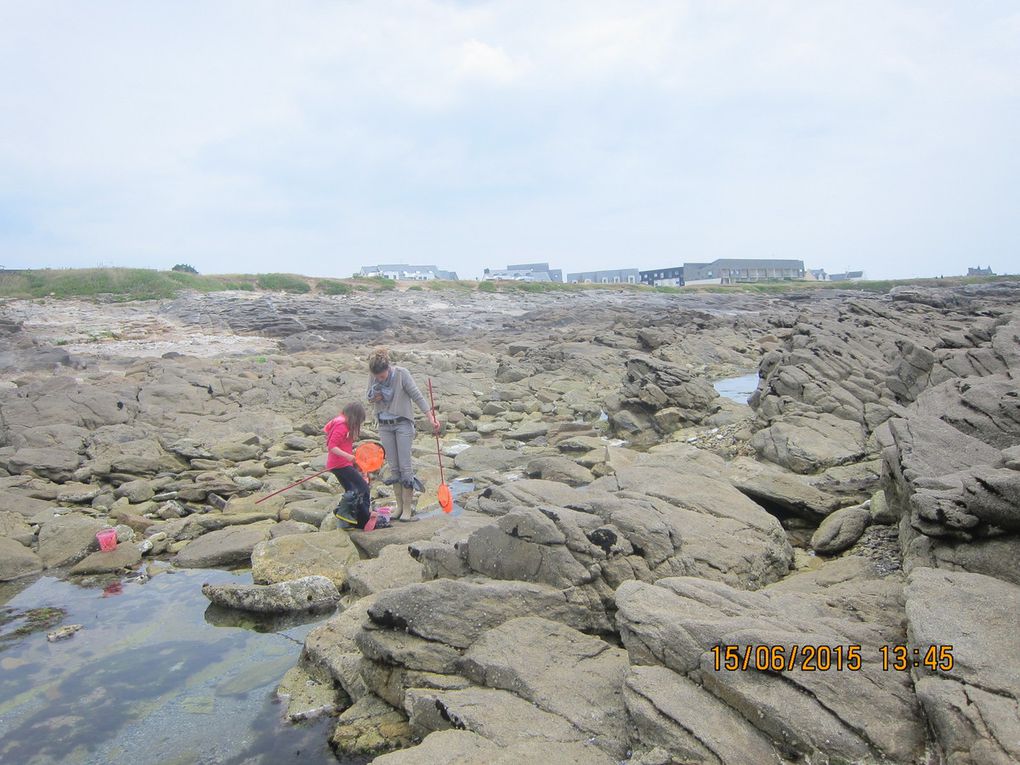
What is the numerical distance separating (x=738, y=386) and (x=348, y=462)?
18.9 metres

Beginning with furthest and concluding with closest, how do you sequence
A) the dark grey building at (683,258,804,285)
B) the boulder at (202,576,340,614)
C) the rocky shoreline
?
the dark grey building at (683,258,804,285)
the boulder at (202,576,340,614)
the rocky shoreline

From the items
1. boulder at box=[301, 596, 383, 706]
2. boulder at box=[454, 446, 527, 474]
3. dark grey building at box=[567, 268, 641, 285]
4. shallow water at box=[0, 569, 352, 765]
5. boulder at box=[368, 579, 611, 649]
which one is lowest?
shallow water at box=[0, 569, 352, 765]

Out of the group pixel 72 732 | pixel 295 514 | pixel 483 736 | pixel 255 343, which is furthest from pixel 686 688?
pixel 255 343

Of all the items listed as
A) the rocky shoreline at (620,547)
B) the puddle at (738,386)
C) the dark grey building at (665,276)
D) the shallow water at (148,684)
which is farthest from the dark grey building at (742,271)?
the shallow water at (148,684)

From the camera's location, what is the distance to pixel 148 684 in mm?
5941

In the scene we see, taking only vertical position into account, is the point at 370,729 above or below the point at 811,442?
below

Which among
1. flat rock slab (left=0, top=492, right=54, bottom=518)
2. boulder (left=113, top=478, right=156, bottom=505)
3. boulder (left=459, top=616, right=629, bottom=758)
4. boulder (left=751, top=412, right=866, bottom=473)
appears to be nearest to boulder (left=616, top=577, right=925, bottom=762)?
boulder (left=459, top=616, right=629, bottom=758)

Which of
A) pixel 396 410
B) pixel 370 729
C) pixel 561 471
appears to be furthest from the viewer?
pixel 561 471

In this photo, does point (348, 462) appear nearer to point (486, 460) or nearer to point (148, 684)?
point (148, 684)

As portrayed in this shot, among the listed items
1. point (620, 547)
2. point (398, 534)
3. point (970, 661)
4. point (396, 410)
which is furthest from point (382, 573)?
point (970, 661)

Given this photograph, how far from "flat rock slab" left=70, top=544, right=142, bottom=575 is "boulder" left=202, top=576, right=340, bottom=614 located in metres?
1.98

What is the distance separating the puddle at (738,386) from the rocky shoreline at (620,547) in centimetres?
264

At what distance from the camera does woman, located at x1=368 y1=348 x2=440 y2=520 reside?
29.6 ft

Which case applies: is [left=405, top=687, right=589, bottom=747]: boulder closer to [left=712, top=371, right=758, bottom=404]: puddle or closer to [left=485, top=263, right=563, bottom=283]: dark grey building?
[left=712, top=371, right=758, bottom=404]: puddle
